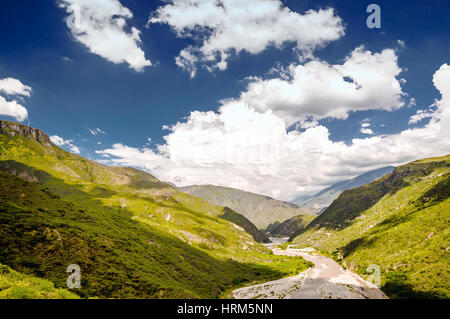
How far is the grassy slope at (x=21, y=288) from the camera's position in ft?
85.7

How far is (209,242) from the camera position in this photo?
6658 inches

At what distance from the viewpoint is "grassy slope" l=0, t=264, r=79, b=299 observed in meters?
26.1

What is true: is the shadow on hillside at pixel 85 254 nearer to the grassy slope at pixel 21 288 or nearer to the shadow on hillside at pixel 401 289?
the grassy slope at pixel 21 288

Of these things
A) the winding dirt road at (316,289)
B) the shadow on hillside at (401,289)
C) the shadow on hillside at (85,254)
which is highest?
the shadow on hillside at (85,254)

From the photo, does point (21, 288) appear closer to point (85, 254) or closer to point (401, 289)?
point (85, 254)

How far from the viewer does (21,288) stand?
1088 inches

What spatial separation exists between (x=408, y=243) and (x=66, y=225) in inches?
5413

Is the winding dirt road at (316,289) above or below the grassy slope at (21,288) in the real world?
below

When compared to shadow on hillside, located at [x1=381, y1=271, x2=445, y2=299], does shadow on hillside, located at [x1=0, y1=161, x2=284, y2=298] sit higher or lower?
higher

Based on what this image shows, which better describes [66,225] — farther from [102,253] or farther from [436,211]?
[436,211]

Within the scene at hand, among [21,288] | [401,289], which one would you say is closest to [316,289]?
[401,289]

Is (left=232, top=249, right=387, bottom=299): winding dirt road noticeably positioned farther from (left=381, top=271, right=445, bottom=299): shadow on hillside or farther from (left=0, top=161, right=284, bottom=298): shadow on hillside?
(left=0, top=161, right=284, bottom=298): shadow on hillside

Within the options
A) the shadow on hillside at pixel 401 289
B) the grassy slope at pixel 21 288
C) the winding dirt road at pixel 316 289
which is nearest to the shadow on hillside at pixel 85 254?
the grassy slope at pixel 21 288

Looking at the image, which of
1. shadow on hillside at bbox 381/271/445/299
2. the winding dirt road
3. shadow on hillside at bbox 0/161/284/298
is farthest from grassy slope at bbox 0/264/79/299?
shadow on hillside at bbox 381/271/445/299
